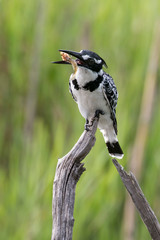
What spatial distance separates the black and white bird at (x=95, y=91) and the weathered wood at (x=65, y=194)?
49cm

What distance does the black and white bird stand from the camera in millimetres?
1988

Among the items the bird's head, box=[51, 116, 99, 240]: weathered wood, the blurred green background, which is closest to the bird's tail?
the blurred green background

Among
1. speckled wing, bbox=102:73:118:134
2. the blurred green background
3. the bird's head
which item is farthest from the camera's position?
the blurred green background

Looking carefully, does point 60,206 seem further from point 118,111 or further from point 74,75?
point 118,111

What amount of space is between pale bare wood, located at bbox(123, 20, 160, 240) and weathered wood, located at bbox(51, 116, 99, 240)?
0.85 meters

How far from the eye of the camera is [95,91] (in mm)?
2113

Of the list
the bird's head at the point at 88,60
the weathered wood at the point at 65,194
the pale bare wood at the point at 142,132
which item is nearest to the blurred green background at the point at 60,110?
the pale bare wood at the point at 142,132

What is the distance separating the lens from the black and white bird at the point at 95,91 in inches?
78.3

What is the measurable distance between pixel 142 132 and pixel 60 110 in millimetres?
456

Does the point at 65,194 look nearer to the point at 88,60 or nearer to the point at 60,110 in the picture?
the point at 88,60

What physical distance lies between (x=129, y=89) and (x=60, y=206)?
1165mm

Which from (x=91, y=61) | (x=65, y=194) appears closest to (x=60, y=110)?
(x=91, y=61)

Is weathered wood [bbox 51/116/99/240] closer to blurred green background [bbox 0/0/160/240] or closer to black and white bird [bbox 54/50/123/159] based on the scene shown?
black and white bird [bbox 54/50/123/159]

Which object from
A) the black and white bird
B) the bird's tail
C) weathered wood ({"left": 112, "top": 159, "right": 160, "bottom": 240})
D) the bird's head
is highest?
the bird's head
